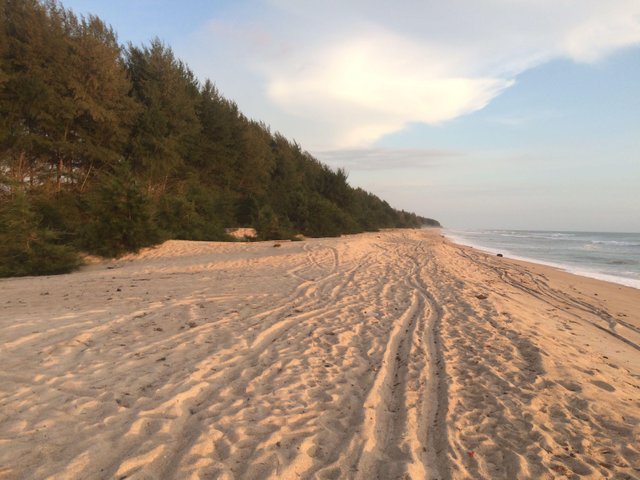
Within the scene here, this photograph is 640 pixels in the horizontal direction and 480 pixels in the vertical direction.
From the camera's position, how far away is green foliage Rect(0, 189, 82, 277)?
11.0 m

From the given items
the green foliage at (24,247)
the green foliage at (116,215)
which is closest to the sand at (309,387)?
the green foliage at (24,247)

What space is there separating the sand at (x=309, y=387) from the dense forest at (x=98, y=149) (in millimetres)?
6110

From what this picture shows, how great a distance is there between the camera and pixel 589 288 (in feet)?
40.0

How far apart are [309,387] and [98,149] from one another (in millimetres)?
20622

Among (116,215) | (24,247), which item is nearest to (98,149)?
(116,215)

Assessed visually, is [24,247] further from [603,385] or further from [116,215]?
[603,385]

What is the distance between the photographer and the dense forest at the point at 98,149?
45.6ft

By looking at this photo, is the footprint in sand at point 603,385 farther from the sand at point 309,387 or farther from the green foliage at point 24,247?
the green foliage at point 24,247

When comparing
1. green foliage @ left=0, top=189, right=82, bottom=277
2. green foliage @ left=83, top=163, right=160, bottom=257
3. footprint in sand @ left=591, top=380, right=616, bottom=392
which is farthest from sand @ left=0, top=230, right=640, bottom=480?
green foliage @ left=83, top=163, right=160, bottom=257

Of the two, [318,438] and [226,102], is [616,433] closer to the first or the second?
[318,438]

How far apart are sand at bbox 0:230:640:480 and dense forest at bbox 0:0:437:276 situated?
6110mm

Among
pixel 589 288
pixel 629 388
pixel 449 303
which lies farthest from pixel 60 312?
pixel 589 288

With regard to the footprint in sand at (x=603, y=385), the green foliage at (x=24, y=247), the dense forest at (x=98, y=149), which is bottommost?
the footprint in sand at (x=603, y=385)

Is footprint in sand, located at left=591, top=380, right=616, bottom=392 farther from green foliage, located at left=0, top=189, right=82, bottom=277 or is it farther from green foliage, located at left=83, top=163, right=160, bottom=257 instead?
green foliage, located at left=83, top=163, right=160, bottom=257
